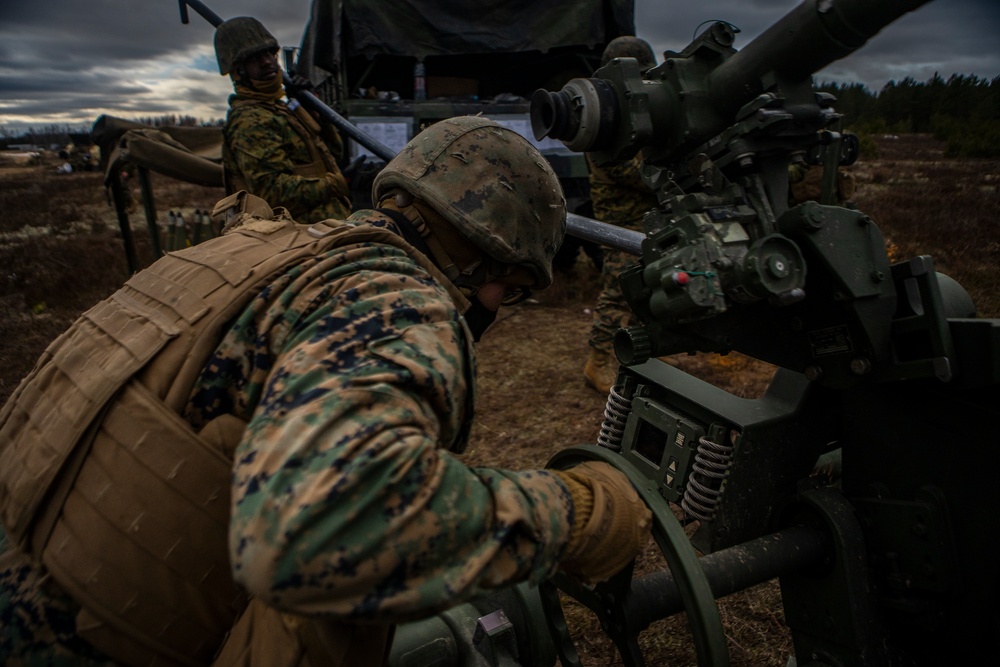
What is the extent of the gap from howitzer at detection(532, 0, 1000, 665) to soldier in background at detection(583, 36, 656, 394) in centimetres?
261

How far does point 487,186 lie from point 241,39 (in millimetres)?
3803

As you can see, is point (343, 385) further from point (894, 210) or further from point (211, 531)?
point (894, 210)

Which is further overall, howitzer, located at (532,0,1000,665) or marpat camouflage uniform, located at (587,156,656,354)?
marpat camouflage uniform, located at (587,156,656,354)

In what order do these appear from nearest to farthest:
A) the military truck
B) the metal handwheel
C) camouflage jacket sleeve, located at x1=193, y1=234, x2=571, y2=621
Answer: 1. camouflage jacket sleeve, located at x1=193, y1=234, x2=571, y2=621
2. the metal handwheel
3. the military truck

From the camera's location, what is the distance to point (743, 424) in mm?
2004

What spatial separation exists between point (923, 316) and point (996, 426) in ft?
1.07

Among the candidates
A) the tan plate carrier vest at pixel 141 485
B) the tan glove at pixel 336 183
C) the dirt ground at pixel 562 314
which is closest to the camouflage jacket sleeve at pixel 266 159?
the tan glove at pixel 336 183

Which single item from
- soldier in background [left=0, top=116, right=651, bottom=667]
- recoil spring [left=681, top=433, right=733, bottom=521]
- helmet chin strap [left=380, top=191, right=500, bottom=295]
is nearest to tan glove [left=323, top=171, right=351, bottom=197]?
helmet chin strap [left=380, top=191, right=500, bottom=295]

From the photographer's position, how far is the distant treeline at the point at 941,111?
42.7ft

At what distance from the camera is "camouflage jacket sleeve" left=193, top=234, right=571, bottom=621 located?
2.97 ft

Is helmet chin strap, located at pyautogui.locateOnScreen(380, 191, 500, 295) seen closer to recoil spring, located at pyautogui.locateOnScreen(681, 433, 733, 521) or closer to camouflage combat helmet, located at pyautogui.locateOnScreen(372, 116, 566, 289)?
camouflage combat helmet, located at pyautogui.locateOnScreen(372, 116, 566, 289)

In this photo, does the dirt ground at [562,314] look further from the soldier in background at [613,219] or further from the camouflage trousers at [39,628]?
the camouflage trousers at [39,628]

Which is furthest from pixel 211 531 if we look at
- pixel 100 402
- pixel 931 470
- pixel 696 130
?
pixel 931 470

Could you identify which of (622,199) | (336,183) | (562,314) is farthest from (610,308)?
(562,314)
